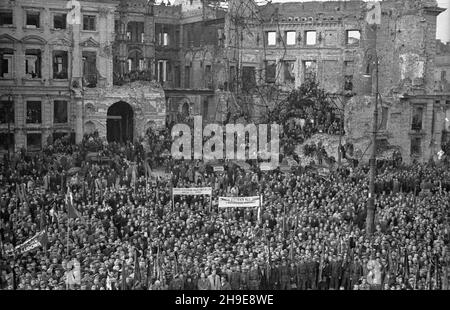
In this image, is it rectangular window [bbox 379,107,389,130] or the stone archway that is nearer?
the stone archway

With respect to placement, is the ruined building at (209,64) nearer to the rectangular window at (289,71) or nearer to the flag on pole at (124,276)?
the rectangular window at (289,71)

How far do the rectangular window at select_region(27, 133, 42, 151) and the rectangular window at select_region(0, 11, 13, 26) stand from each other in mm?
4526

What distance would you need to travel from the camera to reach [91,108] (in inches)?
1139

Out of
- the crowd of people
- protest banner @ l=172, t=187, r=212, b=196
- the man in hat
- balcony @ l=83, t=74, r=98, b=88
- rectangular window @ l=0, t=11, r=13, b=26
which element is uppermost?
rectangular window @ l=0, t=11, r=13, b=26

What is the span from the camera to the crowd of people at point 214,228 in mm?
14039

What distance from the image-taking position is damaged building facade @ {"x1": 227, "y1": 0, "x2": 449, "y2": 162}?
97.8 feet

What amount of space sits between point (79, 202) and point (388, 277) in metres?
9.33

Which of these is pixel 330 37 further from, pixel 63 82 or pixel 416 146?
pixel 63 82

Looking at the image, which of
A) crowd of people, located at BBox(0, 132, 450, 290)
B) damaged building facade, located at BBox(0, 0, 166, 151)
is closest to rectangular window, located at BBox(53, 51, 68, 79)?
damaged building facade, located at BBox(0, 0, 166, 151)

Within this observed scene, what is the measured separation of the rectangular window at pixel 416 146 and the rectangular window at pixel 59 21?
52.4 ft

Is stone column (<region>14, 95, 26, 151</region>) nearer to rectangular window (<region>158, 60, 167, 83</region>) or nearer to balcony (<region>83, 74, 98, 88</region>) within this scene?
balcony (<region>83, 74, 98, 88</region>)

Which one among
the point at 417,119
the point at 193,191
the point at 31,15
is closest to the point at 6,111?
the point at 31,15

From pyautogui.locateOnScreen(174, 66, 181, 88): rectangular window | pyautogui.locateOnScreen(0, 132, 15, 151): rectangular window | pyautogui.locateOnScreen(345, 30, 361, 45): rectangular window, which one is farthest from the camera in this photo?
pyautogui.locateOnScreen(174, 66, 181, 88): rectangular window

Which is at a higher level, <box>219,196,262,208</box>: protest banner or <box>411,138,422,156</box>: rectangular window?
<box>411,138,422,156</box>: rectangular window
